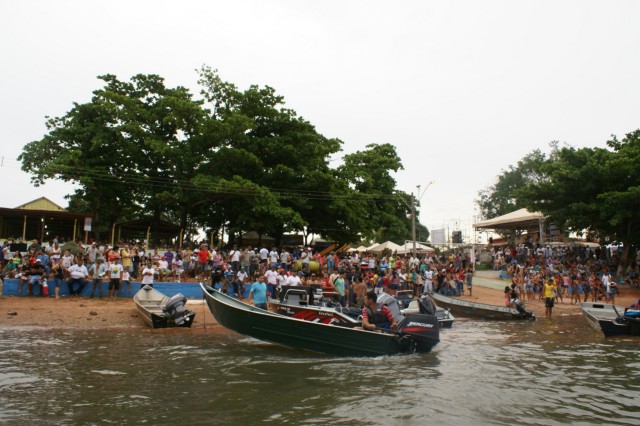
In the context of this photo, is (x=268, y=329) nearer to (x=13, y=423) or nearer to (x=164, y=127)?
(x=13, y=423)

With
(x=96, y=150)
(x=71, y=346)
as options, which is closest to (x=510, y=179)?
(x=96, y=150)

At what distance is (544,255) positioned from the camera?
35531 mm

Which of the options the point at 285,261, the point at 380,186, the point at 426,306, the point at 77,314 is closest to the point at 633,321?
the point at 426,306

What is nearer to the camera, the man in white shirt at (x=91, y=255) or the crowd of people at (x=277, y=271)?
the crowd of people at (x=277, y=271)

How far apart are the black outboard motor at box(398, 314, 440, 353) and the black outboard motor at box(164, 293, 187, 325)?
798cm

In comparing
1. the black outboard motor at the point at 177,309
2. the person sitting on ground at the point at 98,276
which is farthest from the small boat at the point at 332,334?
the person sitting on ground at the point at 98,276

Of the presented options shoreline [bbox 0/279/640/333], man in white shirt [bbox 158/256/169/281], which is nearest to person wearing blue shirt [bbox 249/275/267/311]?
shoreline [bbox 0/279/640/333]

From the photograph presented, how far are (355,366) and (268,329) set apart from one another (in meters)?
2.65

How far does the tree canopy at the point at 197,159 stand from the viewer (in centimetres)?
3114

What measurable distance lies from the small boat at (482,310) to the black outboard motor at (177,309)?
12.7 m

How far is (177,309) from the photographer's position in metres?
17.7

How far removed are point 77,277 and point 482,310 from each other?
1780 centimetres

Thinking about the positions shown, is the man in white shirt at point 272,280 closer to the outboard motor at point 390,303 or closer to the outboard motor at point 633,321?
A: the outboard motor at point 390,303

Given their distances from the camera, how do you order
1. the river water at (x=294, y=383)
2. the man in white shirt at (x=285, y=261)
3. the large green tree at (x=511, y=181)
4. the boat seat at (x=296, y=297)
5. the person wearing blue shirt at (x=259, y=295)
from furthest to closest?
the large green tree at (x=511, y=181) → the man in white shirt at (x=285, y=261) → the person wearing blue shirt at (x=259, y=295) → the boat seat at (x=296, y=297) → the river water at (x=294, y=383)
